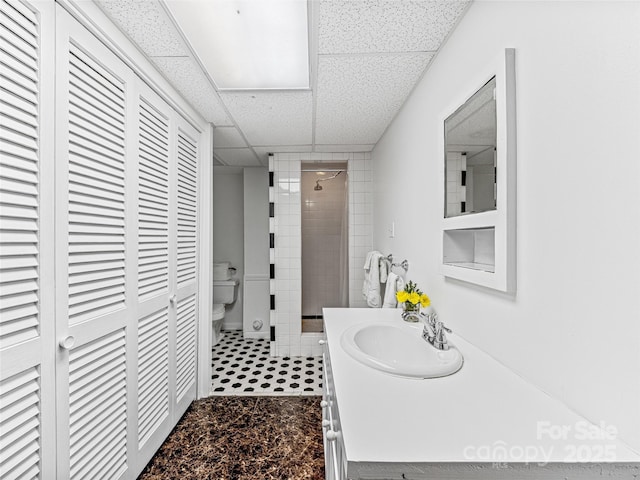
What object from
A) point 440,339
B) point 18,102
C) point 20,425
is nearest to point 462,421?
point 440,339

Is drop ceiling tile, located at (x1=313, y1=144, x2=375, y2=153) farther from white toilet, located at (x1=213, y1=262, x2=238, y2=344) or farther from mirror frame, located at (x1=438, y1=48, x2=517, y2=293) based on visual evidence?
mirror frame, located at (x1=438, y1=48, x2=517, y2=293)

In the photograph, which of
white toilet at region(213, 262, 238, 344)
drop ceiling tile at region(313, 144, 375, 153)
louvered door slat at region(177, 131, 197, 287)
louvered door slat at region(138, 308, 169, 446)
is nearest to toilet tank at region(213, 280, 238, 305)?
white toilet at region(213, 262, 238, 344)

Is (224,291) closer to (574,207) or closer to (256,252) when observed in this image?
(256,252)

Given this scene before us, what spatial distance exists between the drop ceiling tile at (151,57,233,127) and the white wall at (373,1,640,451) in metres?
1.32

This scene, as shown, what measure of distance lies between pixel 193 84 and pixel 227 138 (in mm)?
1039

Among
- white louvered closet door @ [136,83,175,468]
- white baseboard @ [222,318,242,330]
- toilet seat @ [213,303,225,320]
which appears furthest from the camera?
white baseboard @ [222,318,242,330]

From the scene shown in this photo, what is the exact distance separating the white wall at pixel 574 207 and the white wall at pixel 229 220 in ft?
11.7

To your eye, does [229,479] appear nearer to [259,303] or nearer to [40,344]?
[40,344]

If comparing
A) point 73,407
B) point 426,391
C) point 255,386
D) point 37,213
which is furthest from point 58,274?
point 255,386

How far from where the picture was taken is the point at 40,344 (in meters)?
1.00

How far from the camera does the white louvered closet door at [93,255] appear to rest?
1.09 metres

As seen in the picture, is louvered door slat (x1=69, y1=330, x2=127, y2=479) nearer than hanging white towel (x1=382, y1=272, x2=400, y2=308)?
Yes

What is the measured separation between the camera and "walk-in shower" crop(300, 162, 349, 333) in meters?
3.61

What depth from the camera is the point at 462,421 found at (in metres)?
0.71
